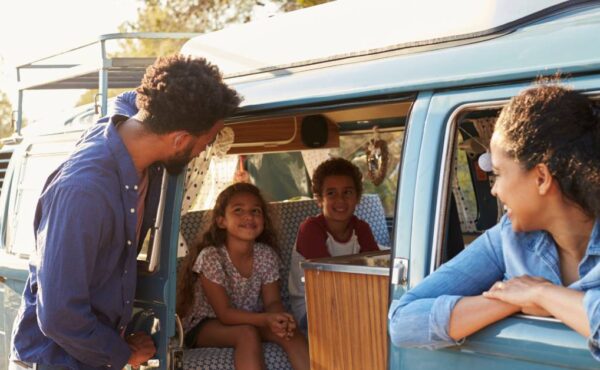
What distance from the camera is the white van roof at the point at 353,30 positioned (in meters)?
2.87

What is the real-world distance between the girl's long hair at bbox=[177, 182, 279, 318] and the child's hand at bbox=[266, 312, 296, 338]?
1.44 ft

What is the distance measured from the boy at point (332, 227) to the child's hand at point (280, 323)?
12.6 inches

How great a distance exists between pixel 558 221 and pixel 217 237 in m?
2.50

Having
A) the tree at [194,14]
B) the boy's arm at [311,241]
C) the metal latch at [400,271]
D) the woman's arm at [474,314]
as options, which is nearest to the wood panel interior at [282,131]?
the boy's arm at [311,241]

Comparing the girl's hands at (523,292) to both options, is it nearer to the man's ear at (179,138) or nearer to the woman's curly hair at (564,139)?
the woman's curly hair at (564,139)

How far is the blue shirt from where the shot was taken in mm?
3053

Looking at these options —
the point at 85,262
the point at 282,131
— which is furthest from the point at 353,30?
the point at 282,131

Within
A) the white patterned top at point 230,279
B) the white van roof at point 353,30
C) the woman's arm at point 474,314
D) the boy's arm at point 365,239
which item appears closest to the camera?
the woman's arm at point 474,314

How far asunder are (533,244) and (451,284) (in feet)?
0.78

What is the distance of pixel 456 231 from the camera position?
2963 millimetres

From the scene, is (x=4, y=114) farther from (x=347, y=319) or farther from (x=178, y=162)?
(x=347, y=319)

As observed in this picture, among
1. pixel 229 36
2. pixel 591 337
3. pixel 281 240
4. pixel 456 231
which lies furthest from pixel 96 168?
pixel 281 240

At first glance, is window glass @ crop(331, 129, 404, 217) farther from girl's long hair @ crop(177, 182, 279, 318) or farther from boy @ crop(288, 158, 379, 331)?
girl's long hair @ crop(177, 182, 279, 318)

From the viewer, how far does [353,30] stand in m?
3.22
